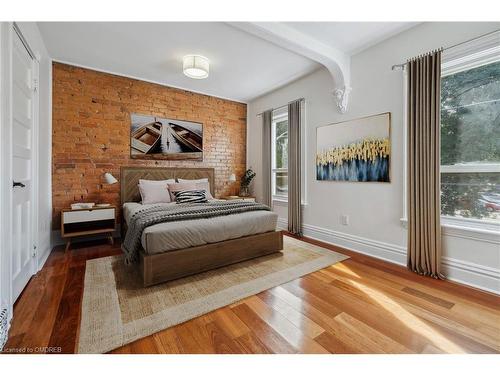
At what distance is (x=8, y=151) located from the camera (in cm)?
158

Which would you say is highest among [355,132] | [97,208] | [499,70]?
[499,70]

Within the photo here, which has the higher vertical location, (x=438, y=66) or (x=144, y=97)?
(x=144, y=97)

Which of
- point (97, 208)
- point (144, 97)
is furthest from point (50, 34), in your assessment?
point (97, 208)

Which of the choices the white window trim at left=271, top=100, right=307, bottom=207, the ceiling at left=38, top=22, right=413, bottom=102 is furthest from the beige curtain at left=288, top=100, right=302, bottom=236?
the ceiling at left=38, top=22, right=413, bottom=102

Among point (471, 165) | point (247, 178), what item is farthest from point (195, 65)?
point (471, 165)

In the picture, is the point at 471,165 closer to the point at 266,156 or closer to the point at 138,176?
the point at 266,156

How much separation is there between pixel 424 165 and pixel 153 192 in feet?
11.4

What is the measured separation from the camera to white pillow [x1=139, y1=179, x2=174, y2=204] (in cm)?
355

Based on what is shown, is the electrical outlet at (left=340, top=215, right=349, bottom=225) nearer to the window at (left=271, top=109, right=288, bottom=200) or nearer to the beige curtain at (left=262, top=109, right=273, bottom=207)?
the window at (left=271, top=109, right=288, bottom=200)

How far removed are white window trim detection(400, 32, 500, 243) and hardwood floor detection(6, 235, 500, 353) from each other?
19.6 inches

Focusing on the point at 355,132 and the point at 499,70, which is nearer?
the point at 499,70

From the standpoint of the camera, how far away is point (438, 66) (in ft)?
7.33
